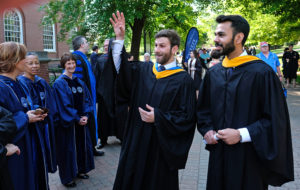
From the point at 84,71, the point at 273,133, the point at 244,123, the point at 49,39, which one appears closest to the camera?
the point at 273,133

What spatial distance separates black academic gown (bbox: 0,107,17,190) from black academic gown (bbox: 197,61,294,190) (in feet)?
6.02

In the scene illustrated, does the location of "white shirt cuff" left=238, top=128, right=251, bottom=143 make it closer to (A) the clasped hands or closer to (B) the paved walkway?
(A) the clasped hands

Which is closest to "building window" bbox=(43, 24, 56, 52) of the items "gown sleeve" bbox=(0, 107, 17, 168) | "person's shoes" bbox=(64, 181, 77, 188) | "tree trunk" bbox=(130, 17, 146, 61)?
"tree trunk" bbox=(130, 17, 146, 61)

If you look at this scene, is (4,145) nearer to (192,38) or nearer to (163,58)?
(163,58)

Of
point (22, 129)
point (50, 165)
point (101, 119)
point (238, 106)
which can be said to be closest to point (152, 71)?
point (238, 106)

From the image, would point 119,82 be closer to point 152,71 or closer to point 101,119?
point 152,71

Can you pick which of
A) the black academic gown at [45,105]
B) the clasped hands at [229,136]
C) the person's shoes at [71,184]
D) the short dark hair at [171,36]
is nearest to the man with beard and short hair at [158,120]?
the short dark hair at [171,36]

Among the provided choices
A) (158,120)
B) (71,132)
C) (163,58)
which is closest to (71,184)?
(71,132)

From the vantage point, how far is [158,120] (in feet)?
9.04

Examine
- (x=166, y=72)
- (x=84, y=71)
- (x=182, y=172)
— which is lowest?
(x=182, y=172)

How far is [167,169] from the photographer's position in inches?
114

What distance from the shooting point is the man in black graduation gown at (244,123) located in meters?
2.36

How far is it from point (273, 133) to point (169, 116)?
99 cm

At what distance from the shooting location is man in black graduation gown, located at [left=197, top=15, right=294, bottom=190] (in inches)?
93.0
